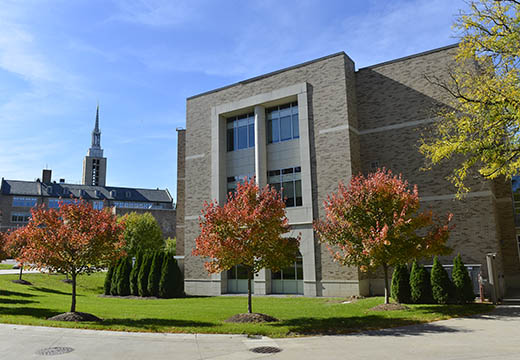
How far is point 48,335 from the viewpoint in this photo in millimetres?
10906

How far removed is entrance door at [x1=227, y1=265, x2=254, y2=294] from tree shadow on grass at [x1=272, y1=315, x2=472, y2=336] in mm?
12614

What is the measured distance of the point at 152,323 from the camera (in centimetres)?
1281

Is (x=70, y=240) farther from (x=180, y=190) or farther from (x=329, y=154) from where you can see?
(x=180, y=190)

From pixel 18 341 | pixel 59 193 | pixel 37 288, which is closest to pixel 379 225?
pixel 18 341

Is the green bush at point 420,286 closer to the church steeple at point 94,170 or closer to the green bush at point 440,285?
the green bush at point 440,285

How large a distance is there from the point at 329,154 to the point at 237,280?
33.3 feet

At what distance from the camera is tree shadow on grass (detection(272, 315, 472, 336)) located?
36.1ft

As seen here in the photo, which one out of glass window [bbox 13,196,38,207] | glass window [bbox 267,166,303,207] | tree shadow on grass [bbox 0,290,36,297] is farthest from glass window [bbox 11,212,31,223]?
glass window [bbox 267,166,303,207]

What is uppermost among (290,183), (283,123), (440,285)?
(283,123)

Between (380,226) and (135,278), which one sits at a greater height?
(380,226)

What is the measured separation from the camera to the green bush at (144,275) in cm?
2619

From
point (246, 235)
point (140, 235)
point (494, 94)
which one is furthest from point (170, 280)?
point (140, 235)

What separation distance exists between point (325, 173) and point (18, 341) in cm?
1699

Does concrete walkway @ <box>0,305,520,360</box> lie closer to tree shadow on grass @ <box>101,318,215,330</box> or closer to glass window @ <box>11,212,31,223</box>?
tree shadow on grass @ <box>101,318,215,330</box>
